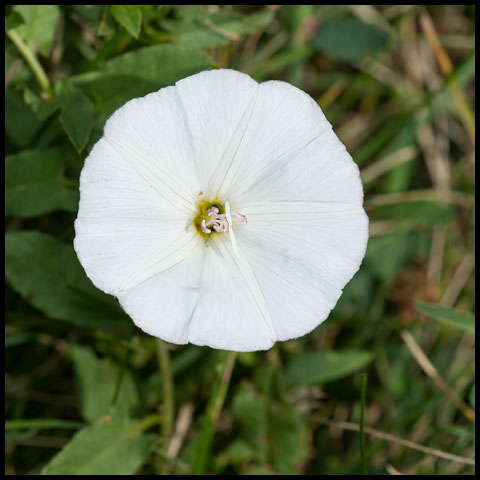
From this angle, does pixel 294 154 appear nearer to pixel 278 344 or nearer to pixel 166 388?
pixel 166 388

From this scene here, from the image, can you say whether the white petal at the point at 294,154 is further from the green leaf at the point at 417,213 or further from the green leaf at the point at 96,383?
the green leaf at the point at 417,213

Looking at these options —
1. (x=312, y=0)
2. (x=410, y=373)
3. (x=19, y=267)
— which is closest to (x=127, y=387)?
(x=19, y=267)

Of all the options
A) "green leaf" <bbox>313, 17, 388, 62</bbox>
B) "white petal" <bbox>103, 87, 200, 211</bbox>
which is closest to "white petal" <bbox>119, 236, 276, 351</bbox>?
"white petal" <bbox>103, 87, 200, 211</bbox>

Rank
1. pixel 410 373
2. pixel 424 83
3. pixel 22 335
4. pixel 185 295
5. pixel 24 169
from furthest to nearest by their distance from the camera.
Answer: pixel 424 83, pixel 410 373, pixel 22 335, pixel 24 169, pixel 185 295

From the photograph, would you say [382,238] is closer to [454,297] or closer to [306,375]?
[454,297]

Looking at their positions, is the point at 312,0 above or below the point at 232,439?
above

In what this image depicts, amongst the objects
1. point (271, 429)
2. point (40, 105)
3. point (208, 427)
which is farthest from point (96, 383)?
point (40, 105)

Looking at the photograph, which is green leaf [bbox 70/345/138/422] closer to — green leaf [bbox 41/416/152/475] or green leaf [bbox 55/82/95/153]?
green leaf [bbox 41/416/152/475]

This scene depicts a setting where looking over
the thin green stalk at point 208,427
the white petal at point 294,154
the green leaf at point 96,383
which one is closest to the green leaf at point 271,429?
the thin green stalk at point 208,427
